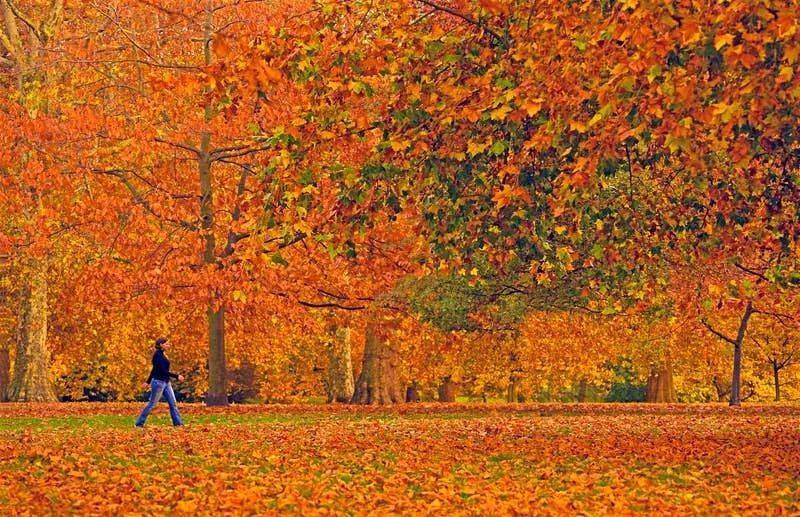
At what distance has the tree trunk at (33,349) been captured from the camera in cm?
3722

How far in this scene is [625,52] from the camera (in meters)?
10.9

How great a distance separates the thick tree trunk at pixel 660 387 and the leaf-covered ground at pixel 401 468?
33.4 m

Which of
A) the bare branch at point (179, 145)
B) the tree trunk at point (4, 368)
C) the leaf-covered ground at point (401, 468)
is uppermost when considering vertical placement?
the bare branch at point (179, 145)

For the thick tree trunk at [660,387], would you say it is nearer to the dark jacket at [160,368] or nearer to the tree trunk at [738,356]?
the tree trunk at [738,356]

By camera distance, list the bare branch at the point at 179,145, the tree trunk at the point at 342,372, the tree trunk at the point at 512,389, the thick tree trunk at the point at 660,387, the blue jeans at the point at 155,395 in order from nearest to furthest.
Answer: the blue jeans at the point at 155,395, the bare branch at the point at 179,145, the tree trunk at the point at 342,372, the thick tree trunk at the point at 660,387, the tree trunk at the point at 512,389

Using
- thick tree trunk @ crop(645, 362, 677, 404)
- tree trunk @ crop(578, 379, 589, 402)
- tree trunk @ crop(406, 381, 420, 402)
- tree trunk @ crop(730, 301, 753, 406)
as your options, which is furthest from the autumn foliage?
tree trunk @ crop(578, 379, 589, 402)

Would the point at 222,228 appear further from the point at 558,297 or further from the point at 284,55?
the point at 284,55

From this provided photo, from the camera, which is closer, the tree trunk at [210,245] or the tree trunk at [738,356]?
the tree trunk at [210,245]

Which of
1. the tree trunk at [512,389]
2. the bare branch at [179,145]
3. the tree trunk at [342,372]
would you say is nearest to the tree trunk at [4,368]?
the tree trunk at [342,372]

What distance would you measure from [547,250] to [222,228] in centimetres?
1986

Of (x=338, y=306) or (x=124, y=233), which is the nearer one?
(x=124, y=233)

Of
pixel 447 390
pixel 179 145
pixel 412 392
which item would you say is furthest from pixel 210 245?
pixel 412 392

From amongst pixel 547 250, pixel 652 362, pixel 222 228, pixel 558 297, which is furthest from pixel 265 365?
pixel 547 250

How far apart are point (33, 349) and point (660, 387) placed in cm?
3116
